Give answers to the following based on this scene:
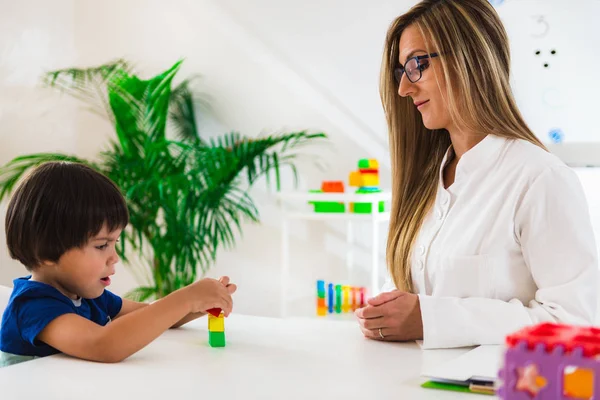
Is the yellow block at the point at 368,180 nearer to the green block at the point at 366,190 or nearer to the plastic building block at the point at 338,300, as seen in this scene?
the green block at the point at 366,190

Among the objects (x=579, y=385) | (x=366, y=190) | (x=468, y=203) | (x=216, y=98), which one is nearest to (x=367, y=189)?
(x=366, y=190)

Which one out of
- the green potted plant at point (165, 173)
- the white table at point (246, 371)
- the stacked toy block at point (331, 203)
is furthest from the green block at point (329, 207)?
the white table at point (246, 371)

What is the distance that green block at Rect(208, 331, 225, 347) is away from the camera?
1.31 m

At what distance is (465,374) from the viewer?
103cm

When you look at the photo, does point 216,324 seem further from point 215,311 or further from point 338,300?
point 338,300

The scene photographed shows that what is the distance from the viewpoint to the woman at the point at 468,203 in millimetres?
1355

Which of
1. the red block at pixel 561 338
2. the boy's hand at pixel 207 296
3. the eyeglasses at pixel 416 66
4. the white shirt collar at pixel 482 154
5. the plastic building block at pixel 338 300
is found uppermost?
the eyeglasses at pixel 416 66

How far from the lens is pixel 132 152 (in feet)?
11.9

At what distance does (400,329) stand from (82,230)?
1.91ft

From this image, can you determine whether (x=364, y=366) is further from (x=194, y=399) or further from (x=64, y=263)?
(x=64, y=263)

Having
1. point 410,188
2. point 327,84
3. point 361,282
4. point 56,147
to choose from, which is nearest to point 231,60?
point 327,84

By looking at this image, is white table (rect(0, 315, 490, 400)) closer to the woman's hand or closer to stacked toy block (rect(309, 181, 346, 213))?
the woman's hand

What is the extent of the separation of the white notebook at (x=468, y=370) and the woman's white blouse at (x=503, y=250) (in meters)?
0.16

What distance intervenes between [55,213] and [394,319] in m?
0.62
